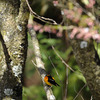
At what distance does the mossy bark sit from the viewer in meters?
2.25

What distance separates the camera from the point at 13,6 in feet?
6.81

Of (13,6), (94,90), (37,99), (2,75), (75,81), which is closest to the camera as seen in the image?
(2,75)

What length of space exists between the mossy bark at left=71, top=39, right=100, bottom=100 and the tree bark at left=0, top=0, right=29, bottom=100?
29.6 inches

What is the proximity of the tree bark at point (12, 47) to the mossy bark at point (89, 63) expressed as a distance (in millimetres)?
751

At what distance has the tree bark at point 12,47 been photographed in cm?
192

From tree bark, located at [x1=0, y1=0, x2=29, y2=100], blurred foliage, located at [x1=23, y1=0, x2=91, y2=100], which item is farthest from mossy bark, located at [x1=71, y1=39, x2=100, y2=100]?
blurred foliage, located at [x1=23, y1=0, x2=91, y2=100]

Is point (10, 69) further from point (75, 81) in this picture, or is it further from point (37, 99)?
point (37, 99)

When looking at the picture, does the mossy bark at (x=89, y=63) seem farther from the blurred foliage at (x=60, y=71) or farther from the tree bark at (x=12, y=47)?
the blurred foliage at (x=60, y=71)

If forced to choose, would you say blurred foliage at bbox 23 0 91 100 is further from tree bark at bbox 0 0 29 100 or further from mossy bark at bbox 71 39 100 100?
tree bark at bbox 0 0 29 100

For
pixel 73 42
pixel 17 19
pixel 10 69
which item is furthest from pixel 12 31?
pixel 73 42

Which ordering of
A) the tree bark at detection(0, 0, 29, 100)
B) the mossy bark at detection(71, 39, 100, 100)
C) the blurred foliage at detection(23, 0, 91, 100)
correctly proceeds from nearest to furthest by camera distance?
1. the tree bark at detection(0, 0, 29, 100)
2. the mossy bark at detection(71, 39, 100, 100)
3. the blurred foliage at detection(23, 0, 91, 100)

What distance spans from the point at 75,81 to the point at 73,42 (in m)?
2.99

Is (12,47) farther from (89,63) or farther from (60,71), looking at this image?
(60,71)

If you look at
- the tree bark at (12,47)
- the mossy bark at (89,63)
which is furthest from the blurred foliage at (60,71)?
the tree bark at (12,47)
